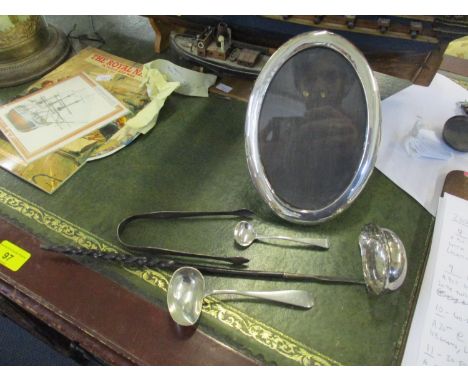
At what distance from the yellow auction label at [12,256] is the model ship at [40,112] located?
0.91 ft

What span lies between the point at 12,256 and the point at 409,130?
2.64 feet

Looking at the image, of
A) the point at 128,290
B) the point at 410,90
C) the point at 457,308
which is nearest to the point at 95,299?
the point at 128,290

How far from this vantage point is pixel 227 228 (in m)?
0.60

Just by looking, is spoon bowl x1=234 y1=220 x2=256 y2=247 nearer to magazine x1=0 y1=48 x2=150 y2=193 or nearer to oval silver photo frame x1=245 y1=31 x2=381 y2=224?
oval silver photo frame x1=245 y1=31 x2=381 y2=224

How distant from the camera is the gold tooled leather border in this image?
48cm

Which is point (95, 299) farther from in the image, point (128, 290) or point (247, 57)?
point (247, 57)

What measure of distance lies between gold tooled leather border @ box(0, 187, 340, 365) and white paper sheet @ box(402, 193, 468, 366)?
13 centimetres

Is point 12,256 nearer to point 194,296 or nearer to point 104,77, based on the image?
point 194,296

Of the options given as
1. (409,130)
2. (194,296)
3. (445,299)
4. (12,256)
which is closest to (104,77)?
(12,256)

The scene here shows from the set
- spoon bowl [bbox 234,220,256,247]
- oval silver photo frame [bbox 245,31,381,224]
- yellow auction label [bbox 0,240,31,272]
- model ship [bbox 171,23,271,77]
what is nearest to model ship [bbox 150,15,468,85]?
model ship [bbox 171,23,271,77]

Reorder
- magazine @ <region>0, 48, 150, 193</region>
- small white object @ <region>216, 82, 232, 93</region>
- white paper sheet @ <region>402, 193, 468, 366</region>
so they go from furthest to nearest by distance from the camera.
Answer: small white object @ <region>216, 82, 232, 93</region>
magazine @ <region>0, 48, 150, 193</region>
white paper sheet @ <region>402, 193, 468, 366</region>

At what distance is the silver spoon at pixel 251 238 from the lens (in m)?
0.56

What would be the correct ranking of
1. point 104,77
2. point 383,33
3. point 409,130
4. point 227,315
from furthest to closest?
point 104,77, point 409,130, point 383,33, point 227,315

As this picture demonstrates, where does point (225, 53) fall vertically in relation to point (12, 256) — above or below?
above
